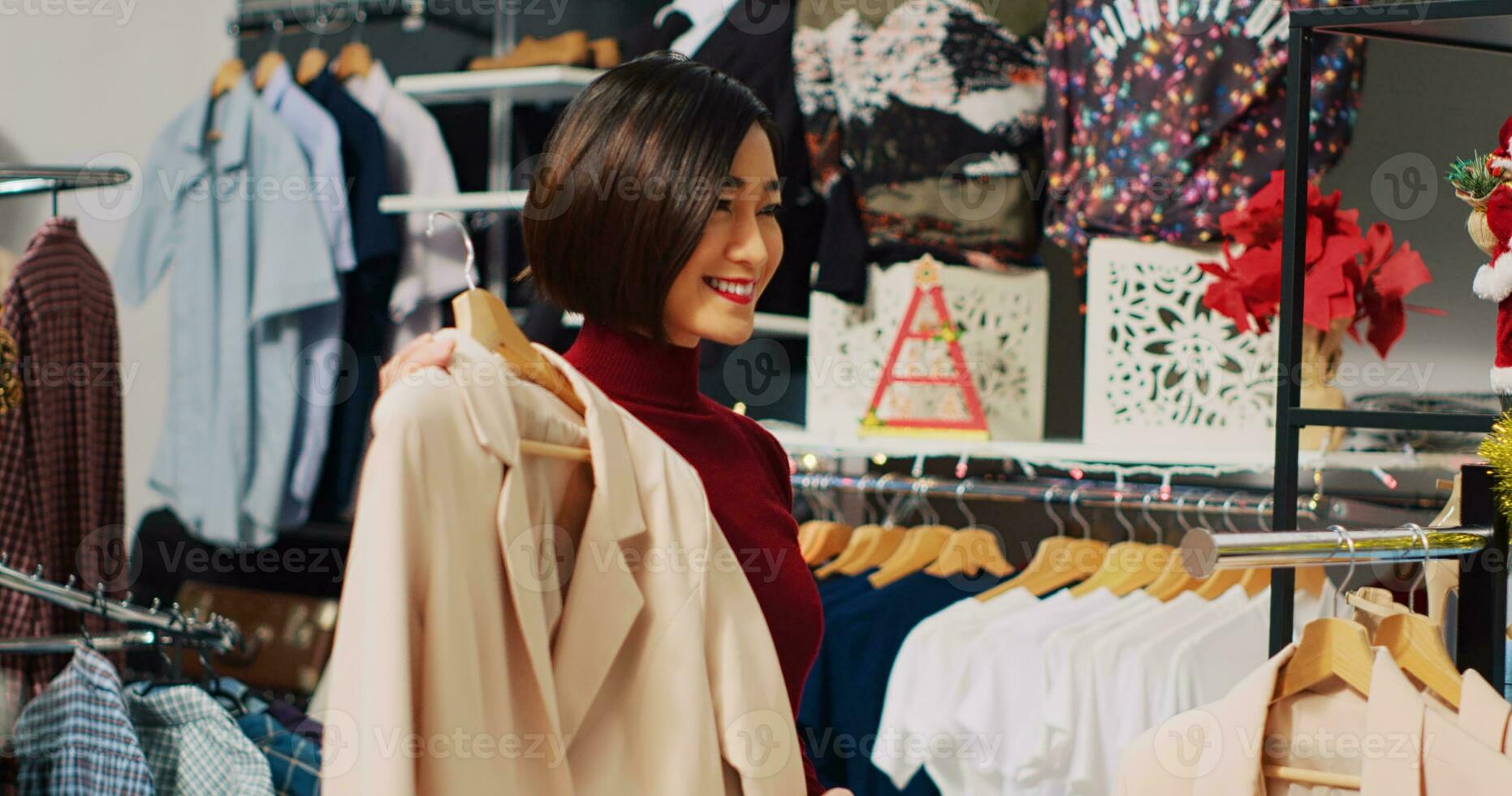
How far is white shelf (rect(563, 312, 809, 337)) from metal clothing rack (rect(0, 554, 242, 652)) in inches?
38.4

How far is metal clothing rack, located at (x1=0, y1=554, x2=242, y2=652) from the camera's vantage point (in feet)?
7.11

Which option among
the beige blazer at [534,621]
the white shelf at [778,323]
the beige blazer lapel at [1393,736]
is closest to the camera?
the beige blazer at [534,621]

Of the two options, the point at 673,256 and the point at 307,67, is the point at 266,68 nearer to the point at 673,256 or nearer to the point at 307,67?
the point at 307,67

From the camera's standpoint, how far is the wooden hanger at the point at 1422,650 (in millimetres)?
1265

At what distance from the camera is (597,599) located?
112 centimetres

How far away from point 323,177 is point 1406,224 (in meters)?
2.36

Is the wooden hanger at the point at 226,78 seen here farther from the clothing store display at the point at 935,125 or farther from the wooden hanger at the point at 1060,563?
the wooden hanger at the point at 1060,563

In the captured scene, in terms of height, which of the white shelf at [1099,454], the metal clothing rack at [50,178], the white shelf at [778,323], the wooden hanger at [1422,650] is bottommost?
the wooden hanger at [1422,650]

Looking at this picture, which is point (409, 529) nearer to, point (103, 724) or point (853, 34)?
point (103, 724)

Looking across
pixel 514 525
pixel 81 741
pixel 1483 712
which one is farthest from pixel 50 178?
pixel 1483 712

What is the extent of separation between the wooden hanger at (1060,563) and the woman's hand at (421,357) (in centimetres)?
137

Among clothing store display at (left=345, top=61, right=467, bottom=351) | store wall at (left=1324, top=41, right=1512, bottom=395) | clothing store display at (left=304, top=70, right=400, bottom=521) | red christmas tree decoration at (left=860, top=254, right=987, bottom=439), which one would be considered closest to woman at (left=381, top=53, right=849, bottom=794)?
red christmas tree decoration at (left=860, top=254, right=987, bottom=439)

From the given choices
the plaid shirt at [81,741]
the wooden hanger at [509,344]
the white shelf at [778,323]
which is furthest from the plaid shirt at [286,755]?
the wooden hanger at [509,344]

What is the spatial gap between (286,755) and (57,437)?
3.01 ft
